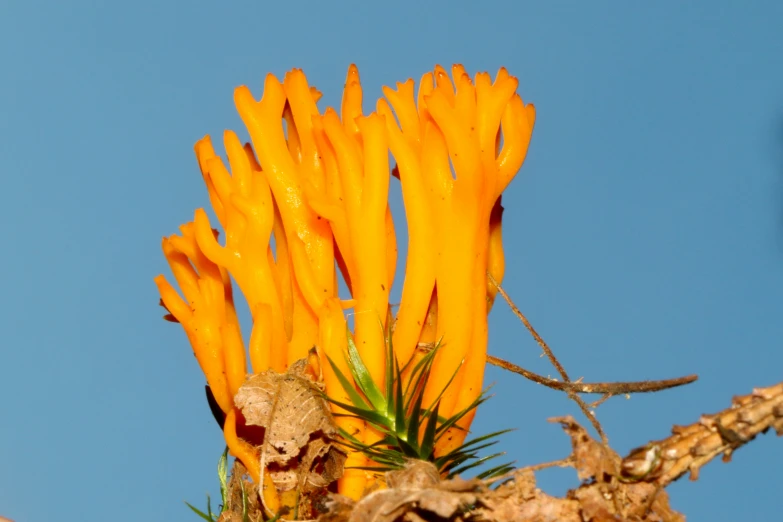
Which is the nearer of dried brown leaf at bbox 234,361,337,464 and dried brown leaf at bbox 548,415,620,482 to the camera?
dried brown leaf at bbox 548,415,620,482

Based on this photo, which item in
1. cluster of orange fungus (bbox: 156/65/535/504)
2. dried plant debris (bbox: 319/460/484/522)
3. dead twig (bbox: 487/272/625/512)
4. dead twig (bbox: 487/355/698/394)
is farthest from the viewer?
cluster of orange fungus (bbox: 156/65/535/504)

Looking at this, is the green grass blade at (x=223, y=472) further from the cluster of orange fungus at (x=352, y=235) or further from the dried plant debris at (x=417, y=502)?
the dried plant debris at (x=417, y=502)

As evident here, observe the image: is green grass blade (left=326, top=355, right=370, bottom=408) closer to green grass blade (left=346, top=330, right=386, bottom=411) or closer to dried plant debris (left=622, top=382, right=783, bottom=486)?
green grass blade (left=346, top=330, right=386, bottom=411)

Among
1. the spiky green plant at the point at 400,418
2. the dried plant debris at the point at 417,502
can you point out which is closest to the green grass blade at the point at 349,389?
the spiky green plant at the point at 400,418

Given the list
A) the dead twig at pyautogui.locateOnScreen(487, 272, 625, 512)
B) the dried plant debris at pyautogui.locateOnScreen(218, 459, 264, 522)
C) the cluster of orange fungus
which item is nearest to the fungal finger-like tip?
the cluster of orange fungus

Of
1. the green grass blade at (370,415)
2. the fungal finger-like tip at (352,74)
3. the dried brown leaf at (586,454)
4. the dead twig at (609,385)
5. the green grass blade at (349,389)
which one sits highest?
the fungal finger-like tip at (352,74)

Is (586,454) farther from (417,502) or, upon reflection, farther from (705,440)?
(417,502)
